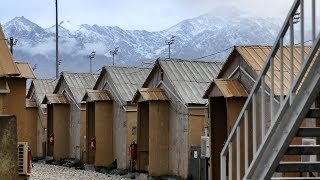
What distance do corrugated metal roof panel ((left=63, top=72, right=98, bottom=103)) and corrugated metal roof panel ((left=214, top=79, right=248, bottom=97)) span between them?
1641 centimetres

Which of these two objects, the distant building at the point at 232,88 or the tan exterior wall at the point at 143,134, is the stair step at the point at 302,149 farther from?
the tan exterior wall at the point at 143,134

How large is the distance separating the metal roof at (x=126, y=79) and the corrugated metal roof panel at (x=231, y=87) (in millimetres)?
10272

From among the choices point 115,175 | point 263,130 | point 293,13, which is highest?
point 293,13

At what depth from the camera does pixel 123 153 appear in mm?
27078

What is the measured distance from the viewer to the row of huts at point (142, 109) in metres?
17.2

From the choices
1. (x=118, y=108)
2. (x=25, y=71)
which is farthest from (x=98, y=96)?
(x=25, y=71)

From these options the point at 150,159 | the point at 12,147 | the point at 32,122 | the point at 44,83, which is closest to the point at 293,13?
the point at 12,147

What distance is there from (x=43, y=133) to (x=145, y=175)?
48.1 feet

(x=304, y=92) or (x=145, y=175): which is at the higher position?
(x=304, y=92)

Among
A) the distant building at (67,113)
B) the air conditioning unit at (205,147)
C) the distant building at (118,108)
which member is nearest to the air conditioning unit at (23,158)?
the air conditioning unit at (205,147)

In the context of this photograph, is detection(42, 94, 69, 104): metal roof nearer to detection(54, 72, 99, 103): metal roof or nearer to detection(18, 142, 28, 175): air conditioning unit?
detection(54, 72, 99, 103): metal roof

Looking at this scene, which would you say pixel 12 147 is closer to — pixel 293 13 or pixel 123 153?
pixel 293 13

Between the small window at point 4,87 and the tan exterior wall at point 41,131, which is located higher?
the small window at point 4,87

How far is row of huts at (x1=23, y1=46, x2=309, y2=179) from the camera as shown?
17516 millimetres
